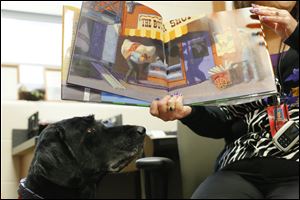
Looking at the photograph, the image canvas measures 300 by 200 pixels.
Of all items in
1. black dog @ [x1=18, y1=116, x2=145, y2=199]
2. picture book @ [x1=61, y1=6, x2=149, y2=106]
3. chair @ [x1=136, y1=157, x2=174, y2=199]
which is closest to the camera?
picture book @ [x1=61, y1=6, x2=149, y2=106]

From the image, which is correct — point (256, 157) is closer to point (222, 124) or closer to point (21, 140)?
point (222, 124)

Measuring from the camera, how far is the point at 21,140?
2.07m

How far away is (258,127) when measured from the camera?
1046mm

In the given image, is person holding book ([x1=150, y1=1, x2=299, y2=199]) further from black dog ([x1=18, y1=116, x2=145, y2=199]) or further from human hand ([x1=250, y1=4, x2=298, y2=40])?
black dog ([x1=18, y1=116, x2=145, y2=199])

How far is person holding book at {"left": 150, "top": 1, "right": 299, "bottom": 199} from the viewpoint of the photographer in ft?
3.13

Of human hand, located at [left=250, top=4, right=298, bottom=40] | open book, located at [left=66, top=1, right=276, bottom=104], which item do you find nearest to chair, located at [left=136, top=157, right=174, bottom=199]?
open book, located at [left=66, top=1, right=276, bottom=104]

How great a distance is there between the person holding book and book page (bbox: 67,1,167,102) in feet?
0.21

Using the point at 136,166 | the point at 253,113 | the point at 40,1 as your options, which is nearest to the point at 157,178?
Result: the point at 136,166

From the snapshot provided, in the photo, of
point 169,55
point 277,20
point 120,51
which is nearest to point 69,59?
point 120,51

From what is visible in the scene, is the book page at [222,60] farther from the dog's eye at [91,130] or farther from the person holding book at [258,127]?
the dog's eye at [91,130]

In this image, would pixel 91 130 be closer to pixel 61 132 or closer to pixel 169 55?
pixel 61 132

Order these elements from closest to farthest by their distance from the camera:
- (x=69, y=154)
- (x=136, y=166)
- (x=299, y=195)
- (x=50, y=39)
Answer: (x=299, y=195) < (x=69, y=154) < (x=136, y=166) < (x=50, y=39)

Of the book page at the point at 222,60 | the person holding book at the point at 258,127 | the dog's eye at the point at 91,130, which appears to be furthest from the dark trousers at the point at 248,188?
the dog's eye at the point at 91,130

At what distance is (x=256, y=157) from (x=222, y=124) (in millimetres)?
178
